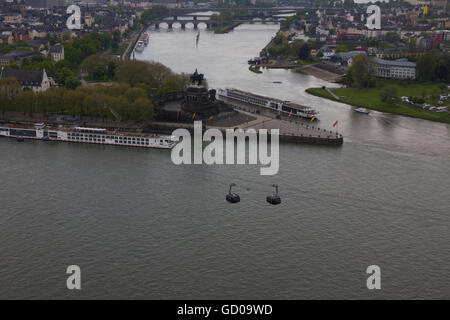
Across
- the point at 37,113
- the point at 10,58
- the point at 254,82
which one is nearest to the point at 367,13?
the point at 254,82

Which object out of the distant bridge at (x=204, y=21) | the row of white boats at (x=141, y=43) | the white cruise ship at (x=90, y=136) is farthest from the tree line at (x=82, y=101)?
the distant bridge at (x=204, y=21)

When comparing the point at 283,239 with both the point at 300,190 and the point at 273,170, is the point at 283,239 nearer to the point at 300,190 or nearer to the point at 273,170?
the point at 300,190

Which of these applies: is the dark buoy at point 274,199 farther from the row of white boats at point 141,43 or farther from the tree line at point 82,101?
the row of white boats at point 141,43

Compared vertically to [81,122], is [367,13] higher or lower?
higher

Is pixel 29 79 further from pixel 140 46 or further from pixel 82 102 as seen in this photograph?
pixel 140 46

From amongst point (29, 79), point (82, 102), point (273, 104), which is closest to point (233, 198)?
point (82, 102)

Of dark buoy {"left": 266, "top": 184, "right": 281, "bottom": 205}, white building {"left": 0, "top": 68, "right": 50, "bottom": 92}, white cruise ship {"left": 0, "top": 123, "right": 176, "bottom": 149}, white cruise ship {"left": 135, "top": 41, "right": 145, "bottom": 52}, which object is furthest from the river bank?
white cruise ship {"left": 135, "top": 41, "right": 145, "bottom": 52}
